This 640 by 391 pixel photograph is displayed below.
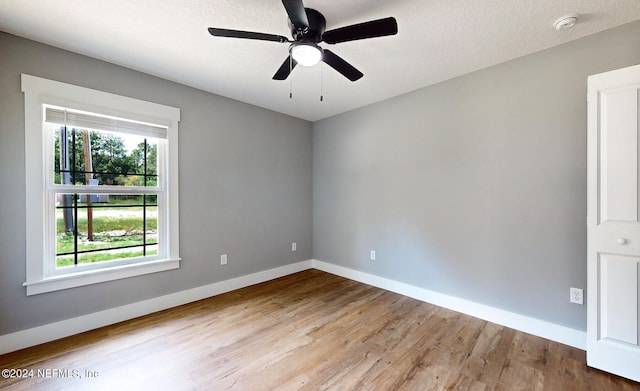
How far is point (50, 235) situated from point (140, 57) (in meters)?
1.74

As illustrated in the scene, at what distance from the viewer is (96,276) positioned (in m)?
2.33

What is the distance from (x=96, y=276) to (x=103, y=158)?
111 cm

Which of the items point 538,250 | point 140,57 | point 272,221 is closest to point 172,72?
point 140,57

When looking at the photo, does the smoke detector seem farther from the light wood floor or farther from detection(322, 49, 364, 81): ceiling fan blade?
the light wood floor

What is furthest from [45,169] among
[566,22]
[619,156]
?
[619,156]

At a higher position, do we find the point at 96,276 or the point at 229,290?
the point at 96,276

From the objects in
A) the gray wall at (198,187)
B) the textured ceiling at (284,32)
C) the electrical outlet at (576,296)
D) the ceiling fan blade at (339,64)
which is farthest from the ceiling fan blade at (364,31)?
the electrical outlet at (576,296)

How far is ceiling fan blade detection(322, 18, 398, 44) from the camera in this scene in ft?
4.72

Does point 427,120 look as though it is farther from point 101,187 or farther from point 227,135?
point 101,187

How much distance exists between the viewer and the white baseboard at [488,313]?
2.08 meters

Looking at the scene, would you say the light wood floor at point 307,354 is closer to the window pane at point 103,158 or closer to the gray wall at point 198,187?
the gray wall at point 198,187

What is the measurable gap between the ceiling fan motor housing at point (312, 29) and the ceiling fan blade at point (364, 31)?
94 mm

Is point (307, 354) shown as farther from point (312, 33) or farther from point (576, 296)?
point (312, 33)

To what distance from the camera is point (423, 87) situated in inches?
116
